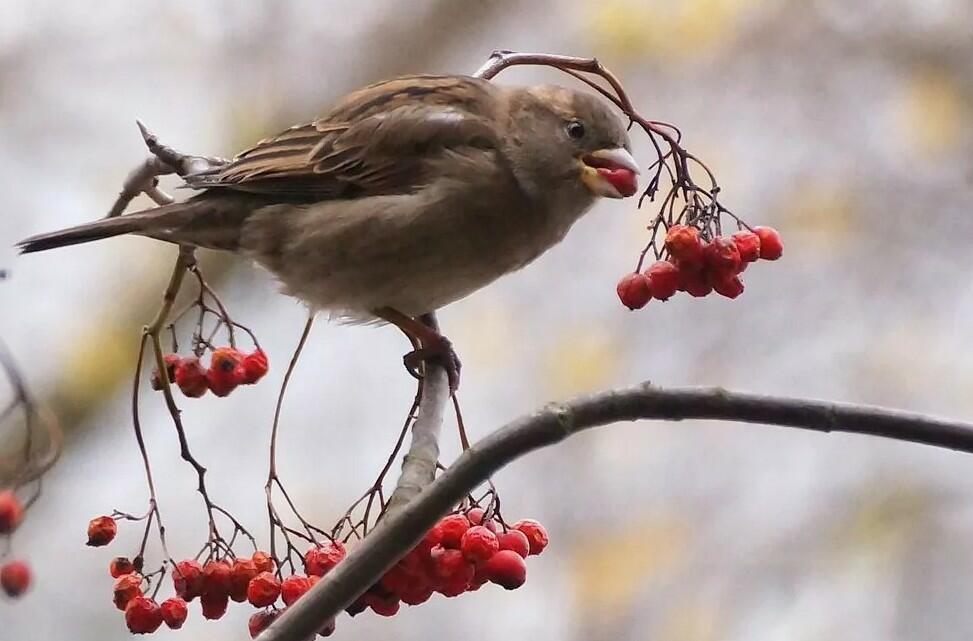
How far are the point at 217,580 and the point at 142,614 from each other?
13 cm

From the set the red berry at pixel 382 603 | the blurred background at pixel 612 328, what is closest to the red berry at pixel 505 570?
the red berry at pixel 382 603

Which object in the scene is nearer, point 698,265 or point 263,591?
point 263,591

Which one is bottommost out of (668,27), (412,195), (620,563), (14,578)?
(14,578)

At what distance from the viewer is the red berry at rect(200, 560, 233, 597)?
5.88 ft

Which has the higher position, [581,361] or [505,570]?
[581,361]

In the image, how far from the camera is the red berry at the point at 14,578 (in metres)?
1.64

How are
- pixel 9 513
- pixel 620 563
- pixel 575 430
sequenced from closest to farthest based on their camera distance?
pixel 575 430 → pixel 9 513 → pixel 620 563

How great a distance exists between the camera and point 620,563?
430 cm

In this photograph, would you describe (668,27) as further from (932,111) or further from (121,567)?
(121,567)

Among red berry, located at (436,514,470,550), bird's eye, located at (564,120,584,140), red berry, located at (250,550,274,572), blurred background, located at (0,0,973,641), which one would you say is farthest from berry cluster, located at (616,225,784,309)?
blurred background, located at (0,0,973,641)

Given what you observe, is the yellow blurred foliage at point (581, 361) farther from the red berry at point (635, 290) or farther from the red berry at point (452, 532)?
the red berry at point (452, 532)

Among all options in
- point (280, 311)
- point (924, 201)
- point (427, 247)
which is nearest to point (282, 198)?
point (427, 247)

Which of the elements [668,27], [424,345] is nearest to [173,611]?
[424,345]

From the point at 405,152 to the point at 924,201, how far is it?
267 centimetres
